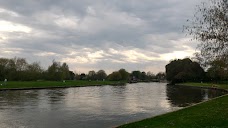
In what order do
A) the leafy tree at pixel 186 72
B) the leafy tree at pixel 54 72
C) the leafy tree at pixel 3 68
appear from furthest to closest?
1. the leafy tree at pixel 186 72
2. the leafy tree at pixel 54 72
3. the leafy tree at pixel 3 68

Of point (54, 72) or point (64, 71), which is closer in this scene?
point (54, 72)

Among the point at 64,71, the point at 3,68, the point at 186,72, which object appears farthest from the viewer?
the point at 186,72

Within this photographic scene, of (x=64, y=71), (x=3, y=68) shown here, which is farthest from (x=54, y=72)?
(x=3, y=68)

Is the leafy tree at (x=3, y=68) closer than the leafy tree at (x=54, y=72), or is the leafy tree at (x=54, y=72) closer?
the leafy tree at (x=3, y=68)

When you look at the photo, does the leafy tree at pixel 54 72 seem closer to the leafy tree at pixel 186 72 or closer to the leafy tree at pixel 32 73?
the leafy tree at pixel 32 73

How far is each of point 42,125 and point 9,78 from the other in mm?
102341

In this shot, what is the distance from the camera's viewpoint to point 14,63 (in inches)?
4995

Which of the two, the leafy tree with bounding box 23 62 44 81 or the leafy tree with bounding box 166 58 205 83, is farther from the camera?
the leafy tree with bounding box 166 58 205 83

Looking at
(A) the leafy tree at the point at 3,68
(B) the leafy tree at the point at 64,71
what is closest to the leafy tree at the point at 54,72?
(B) the leafy tree at the point at 64,71

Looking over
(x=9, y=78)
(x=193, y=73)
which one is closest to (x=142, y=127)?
(x=9, y=78)

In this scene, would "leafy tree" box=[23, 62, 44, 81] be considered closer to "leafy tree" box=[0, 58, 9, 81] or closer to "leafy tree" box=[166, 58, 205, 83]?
"leafy tree" box=[0, 58, 9, 81]

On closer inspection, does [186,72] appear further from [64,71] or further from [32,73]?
[32,73]

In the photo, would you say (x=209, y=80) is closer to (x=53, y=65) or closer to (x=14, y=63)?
(x=53, y=65)

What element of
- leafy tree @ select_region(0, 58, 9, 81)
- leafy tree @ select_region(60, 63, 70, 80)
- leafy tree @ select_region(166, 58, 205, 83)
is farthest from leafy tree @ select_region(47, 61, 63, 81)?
leafy tree @ select_region(166, 58, 205, 83)
